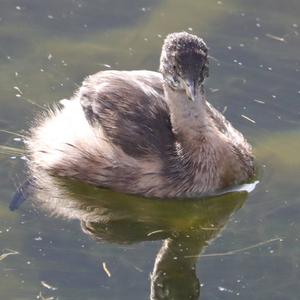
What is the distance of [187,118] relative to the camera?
353 inches

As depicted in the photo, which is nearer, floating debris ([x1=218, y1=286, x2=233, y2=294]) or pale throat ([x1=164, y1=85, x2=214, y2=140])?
floating debris ([x1=218, y1=286, x2=233, y2=294])

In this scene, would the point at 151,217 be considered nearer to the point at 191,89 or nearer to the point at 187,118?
the point at 187,118

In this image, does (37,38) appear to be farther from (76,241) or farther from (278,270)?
(278,270)

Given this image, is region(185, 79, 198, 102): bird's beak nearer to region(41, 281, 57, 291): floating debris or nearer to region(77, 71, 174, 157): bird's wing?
region(77, 71, 174, 157): bird's wing

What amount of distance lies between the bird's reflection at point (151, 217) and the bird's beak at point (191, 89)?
0.78 meters

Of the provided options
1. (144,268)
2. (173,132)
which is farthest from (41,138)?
(144,268)

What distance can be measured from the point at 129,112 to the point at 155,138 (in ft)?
0.85

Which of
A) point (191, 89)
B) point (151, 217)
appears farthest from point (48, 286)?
point (191, 89)

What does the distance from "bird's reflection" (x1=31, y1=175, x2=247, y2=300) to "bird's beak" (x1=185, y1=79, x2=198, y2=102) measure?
78 cm

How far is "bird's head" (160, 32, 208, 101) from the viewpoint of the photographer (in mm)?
8719

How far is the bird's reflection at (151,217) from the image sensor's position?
8273 mm

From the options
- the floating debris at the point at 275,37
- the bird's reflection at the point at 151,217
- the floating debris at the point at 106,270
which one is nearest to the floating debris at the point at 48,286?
the floating debris at the point at 106,270

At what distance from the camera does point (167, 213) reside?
8852 mm

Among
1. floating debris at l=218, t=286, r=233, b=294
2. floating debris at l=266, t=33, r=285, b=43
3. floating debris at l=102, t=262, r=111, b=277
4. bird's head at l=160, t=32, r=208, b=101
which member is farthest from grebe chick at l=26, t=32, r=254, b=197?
floating debris at l=266, t=33, r=285, b=43
